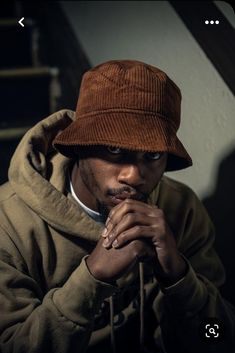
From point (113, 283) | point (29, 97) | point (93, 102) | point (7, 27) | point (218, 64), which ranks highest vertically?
point (7, 27)

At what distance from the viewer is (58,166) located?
66.4 inches

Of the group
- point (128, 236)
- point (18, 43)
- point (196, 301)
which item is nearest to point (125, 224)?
point (128, 236)

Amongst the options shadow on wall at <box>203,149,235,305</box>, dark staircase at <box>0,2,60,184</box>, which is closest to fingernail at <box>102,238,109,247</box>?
shadow on wall at <box>203,149,235,305</box>

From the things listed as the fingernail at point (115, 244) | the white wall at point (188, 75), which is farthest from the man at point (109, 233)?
the white wall at point (188, 75)

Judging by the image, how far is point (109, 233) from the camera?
1.40 metres

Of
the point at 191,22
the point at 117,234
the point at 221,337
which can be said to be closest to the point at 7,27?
the point at 191,22

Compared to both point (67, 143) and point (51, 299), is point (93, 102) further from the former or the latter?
point (51, 299)

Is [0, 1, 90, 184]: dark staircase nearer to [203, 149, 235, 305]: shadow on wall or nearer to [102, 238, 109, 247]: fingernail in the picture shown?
[203, 149, 235, 305]: shadow on wall

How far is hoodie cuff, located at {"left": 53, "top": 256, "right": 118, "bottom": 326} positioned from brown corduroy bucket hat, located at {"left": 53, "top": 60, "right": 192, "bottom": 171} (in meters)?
0.37

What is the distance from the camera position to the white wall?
180cm

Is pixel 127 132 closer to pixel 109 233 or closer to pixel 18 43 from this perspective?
pixel 109 233

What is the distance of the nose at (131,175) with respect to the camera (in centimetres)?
145

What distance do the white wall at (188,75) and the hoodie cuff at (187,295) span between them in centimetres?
51

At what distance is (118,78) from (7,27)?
144 centimetres
